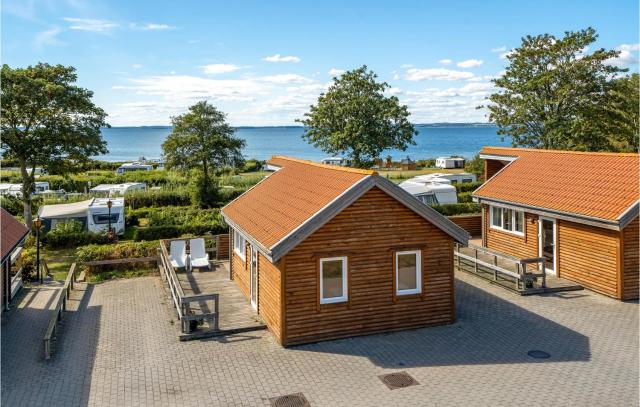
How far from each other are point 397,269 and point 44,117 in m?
23.4

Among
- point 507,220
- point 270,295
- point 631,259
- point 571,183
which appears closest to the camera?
point 270,295

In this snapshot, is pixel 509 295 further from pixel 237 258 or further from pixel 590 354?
pixel 237 258

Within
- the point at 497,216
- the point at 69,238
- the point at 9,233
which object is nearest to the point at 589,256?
the point at 497,216

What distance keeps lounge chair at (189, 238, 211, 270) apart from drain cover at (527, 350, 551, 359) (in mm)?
13313

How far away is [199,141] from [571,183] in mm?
28305

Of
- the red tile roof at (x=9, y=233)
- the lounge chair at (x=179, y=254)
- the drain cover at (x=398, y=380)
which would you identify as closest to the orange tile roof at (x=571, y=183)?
the drain cover at (x=398, y=380)

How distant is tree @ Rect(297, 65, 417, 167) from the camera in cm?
3697

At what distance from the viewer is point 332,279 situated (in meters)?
14.5

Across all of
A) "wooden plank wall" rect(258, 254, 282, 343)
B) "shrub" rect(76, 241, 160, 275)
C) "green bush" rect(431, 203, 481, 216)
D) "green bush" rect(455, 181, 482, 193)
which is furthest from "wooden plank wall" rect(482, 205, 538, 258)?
"green bush" rect(455, 181, 482, 193)

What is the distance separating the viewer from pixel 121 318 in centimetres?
1658

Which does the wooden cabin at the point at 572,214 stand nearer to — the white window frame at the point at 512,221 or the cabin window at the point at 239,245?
the white window frame at the point at 512,221

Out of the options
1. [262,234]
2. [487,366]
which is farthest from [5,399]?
[487,366]

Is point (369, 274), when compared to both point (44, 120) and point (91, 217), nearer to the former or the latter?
point (91, 217)

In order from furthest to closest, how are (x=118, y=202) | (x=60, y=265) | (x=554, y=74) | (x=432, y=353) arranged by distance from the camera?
(x=554, y=74)
(x=118, y=202)
(x=60, y=265)
(x=432, y=353)
